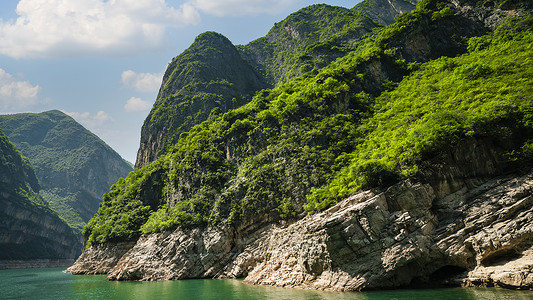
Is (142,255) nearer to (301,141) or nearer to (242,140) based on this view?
(242,140)

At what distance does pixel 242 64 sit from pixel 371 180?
352ft

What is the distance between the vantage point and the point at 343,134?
157 ft

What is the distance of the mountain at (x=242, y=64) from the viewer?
10200cm

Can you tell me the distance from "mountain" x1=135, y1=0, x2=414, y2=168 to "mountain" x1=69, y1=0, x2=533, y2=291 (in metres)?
25.3

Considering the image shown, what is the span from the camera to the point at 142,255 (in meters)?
52.7

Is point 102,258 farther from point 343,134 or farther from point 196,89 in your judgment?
point 196,89

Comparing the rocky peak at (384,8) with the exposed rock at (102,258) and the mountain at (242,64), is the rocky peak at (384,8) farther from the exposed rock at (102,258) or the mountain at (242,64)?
the exposed rock at (102,258)

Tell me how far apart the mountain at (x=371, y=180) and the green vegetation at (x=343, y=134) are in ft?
0.70

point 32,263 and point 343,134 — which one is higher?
point 343,134

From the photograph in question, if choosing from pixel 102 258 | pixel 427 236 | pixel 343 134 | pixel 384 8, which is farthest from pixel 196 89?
pixel 427 236

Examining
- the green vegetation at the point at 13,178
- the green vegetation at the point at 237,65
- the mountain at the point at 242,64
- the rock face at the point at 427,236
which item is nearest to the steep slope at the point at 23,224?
the green vegetation at the point at 13,178

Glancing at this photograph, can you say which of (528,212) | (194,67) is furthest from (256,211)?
(194,67)

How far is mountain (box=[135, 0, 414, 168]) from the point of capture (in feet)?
335

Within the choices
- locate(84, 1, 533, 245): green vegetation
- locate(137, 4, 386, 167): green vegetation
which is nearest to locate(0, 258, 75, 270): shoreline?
locate(137, 4, 386, 167): green vegetation
